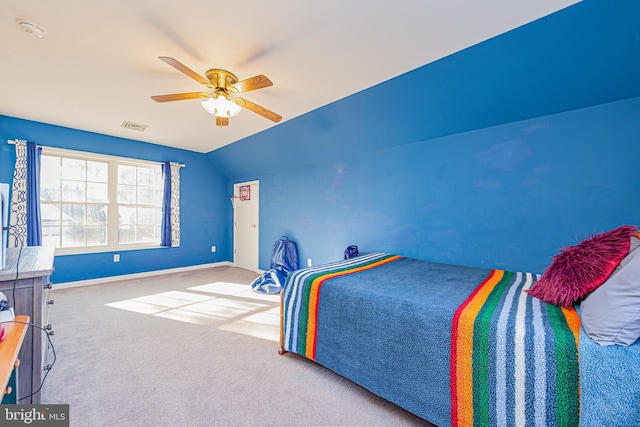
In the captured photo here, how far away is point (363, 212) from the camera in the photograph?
3.51 meters

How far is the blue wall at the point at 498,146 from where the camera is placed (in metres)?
1.87

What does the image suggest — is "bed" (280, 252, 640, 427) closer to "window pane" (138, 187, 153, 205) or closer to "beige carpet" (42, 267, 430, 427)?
"beige carpet" (42, 267, 430, 427)

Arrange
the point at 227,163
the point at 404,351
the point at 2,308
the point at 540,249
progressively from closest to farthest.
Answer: the point at 2,308 < the point at 404,351 < the point at 540,249 < the point at 227,163

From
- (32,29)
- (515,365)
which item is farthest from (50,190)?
(515,365)

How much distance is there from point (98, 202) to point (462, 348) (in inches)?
207

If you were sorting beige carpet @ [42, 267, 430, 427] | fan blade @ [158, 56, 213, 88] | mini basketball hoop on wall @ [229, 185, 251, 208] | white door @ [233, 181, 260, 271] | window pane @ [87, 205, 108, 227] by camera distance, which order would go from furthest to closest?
mini basketball hoop on wall @ [229, 185, 251, 208] < white door @ [233, 181, 260, 271] < window pane @ [87, 205, 108, 227] < fan blade @ [158, 56, 213, 88] < beige carpet @ [42, 267, 430, 427]

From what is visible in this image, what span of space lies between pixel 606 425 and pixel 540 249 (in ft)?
5.63

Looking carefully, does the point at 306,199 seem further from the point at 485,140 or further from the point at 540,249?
the point at 540,249

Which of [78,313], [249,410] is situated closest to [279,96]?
[249,410]

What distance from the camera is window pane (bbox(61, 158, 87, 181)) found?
3959 millimetres

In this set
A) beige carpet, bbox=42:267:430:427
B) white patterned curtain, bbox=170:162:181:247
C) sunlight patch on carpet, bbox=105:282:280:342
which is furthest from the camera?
white patterned curtain, bbox=170:162:181:247

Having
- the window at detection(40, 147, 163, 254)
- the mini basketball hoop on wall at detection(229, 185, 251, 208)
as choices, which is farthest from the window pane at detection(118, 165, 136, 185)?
the mini basketball hoop on wall at detection(229, 185, 251, 208)

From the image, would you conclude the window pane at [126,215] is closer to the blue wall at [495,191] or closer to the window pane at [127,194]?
the window pane at [127,194]

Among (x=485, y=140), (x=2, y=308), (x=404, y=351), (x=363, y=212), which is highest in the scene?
(x=485, y=140)
